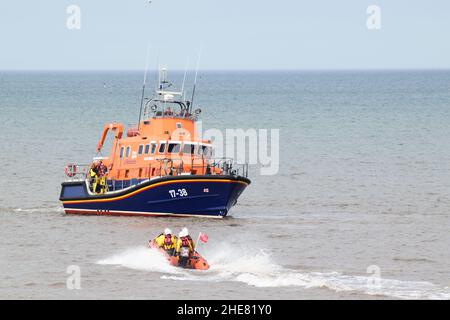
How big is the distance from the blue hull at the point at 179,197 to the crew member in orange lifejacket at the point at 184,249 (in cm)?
864

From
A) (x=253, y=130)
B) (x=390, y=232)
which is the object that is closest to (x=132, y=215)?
(x=390, y=232)

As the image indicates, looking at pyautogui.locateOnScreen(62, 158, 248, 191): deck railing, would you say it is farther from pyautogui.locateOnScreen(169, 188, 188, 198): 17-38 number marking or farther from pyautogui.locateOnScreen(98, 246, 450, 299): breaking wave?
pyautogui.locateOnScreen(98, 246, 450, 299): breaking wave

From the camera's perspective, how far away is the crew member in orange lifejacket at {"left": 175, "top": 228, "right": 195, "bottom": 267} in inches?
1184

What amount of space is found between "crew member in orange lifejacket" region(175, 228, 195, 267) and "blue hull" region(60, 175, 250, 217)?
8.64m

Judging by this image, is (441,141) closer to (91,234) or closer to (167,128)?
(167,128)

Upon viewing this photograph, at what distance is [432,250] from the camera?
34.0 metres

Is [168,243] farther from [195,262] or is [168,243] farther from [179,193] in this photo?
[179,193]

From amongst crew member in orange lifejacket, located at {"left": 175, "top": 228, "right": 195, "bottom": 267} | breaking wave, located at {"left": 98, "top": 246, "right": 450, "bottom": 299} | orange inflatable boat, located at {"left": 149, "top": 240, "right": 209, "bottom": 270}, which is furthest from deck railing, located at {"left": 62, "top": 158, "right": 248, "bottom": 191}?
crew member in orange lifejacket, located at {"left": 175, "top": 228, "right": 195, "bottom": 267}

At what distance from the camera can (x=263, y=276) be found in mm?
29203

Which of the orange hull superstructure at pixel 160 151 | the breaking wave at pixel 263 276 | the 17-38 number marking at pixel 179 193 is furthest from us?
the orange hull superstructure at pixel 160 151

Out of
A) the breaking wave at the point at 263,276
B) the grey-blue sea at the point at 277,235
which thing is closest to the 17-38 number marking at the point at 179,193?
the grey-blue sea at the point at 277,235

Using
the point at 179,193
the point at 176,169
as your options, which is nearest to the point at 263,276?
the point at 179,193

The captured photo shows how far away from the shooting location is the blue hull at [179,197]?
3891 centimetres

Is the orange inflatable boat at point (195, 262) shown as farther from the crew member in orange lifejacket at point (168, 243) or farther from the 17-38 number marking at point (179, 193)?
the 17-38 number marking at point (179, 193)
